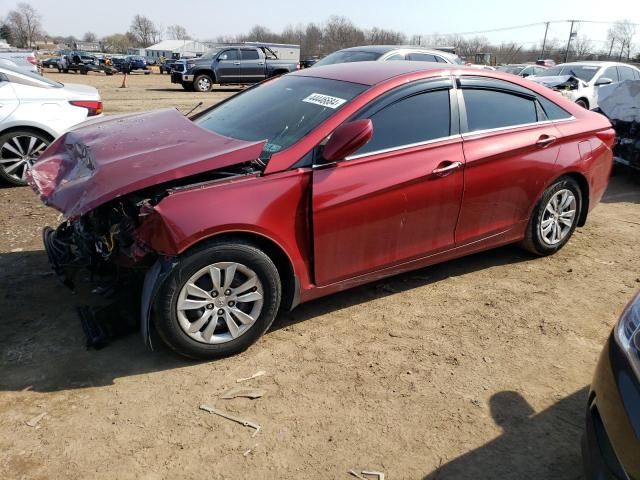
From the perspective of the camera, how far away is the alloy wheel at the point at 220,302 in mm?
3068

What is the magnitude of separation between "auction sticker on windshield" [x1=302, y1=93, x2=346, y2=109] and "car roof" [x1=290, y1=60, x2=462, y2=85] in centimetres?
24

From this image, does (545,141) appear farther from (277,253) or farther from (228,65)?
(228,65)

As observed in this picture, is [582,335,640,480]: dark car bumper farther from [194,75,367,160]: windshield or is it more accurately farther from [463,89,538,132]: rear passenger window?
[463,89,538,132]: rear passenger window

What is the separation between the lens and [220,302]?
3158 millimetres

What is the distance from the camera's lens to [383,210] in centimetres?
351

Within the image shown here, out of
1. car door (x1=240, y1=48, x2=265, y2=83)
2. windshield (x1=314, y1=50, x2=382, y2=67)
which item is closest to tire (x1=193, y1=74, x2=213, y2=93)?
car door (x1=240, y1=48, x2=265, y2=83)

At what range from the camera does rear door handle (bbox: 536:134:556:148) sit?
4.26 metres

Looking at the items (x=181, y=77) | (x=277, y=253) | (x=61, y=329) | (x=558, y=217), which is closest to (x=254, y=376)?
(x=277, y=253)

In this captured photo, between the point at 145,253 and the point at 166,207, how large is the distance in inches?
11.9

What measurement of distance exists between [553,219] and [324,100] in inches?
91.8

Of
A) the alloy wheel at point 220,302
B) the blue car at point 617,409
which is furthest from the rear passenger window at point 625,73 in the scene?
the alloy wheel at point 220,302

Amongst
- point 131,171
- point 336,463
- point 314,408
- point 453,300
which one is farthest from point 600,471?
point 131,171

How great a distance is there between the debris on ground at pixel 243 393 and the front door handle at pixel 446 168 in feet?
5.99

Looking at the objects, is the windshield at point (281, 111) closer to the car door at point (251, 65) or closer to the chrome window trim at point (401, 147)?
the chrome window trim at point (401, 147)
